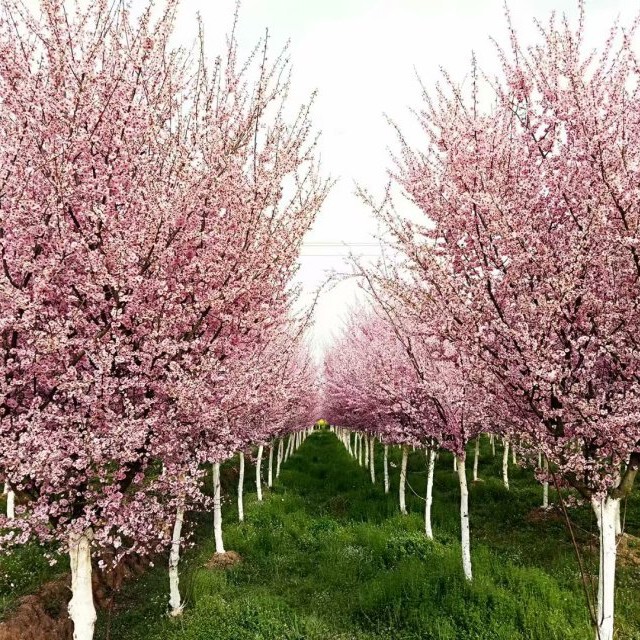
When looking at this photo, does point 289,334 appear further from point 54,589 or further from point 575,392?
point 54,589

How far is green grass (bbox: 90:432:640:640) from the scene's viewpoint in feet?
27.0

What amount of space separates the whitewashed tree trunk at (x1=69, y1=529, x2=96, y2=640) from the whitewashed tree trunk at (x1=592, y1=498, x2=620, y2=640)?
209 inches

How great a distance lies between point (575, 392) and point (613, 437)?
1.73 feet

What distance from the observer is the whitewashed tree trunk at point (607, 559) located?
5215 mm

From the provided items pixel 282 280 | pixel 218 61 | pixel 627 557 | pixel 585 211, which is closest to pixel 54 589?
pixel 282 280

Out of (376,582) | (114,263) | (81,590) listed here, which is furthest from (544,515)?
(114,263)

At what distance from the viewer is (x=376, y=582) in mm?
9969

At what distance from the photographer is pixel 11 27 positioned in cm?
481

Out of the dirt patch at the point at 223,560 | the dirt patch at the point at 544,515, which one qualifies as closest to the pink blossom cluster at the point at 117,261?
the dirt patch at the point at 223,560

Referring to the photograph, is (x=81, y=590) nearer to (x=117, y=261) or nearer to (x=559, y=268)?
(x=117, y=261)

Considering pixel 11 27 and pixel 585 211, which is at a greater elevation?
pixel 11 27

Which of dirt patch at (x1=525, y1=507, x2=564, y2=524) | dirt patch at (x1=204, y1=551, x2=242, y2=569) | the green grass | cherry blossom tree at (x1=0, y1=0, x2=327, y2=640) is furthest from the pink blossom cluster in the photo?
dirt patch at (x1=525, y1=507, x2=564, y2=524)

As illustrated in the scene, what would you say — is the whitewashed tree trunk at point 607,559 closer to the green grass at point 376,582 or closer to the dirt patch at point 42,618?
the green grass at point 376,582

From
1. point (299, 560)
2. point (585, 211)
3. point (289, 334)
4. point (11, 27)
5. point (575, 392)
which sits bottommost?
point (299, 560)
